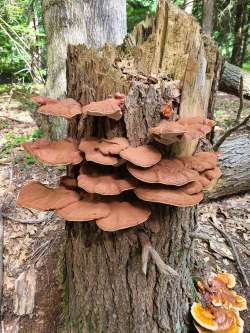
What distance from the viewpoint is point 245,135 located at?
219 inches

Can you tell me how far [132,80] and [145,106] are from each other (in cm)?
20

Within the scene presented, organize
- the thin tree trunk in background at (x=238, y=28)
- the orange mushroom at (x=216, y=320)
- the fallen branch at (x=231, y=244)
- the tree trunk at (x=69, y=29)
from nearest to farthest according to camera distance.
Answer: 1. the orange mushroom at (x=216, y=320)
2. the fallen branch at (x=231, y=244)
3. the tree trunk at (x=69, y=29)
4. the thin tree trunk in background at (x=238, y=28)

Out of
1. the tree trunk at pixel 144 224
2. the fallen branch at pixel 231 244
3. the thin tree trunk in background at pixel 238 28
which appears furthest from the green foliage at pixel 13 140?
the thin tree trunk in background at pixel 238 28

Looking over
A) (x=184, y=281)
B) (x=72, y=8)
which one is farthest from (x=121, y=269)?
(x=72, y=8)

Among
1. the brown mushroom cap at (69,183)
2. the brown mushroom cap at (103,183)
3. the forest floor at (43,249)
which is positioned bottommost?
the forest floor at (43,249)

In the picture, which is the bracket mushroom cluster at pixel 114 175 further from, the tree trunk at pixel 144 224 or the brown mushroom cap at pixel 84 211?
the tree trunk at pixel 144 224

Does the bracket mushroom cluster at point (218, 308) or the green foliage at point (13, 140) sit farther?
the green foliage at point (13, 140)

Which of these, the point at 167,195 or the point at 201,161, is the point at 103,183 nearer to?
the point at 167,195

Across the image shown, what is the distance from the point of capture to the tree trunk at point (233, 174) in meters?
5.02

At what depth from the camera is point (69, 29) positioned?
20.4 feet

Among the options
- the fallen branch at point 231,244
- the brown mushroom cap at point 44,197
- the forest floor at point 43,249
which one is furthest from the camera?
the fallen branch at point 231,244

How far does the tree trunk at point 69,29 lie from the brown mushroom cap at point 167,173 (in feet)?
15.2

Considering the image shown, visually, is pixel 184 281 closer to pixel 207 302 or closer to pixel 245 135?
pixel 207 302

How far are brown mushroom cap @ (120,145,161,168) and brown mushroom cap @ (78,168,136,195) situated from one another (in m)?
0.17
